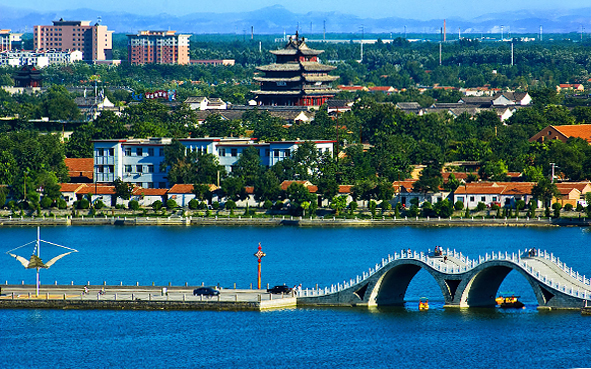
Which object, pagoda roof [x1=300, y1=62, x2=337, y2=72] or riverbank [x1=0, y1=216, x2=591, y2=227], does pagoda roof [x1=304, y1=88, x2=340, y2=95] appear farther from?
riverbank [x1=0, y1=216, x2=591, y2=227]

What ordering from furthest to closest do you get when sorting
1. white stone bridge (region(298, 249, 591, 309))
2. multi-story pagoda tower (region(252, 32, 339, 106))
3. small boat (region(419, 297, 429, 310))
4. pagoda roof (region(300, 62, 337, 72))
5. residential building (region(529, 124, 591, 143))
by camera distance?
1. pagoda roof (region(300, 62, 337, 72))
2. multi-story pagoda tower (region(252, 32, 339, 106))
3. residential building (region(529, 124, 591, 143))
4. small boat (region(419, 297, 429, 310))
5. white stone bridge (region(298, 249, 591, 309))

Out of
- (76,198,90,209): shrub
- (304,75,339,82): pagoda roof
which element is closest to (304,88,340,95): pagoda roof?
(304,75,339,82): pagoda roof

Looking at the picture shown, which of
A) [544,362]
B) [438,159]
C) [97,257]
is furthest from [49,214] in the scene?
[544,362]

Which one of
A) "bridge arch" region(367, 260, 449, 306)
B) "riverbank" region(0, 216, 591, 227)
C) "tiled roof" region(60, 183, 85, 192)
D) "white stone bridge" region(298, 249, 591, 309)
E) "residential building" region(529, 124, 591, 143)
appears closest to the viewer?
"white stone bridge" region(298, 249, 591, 309)

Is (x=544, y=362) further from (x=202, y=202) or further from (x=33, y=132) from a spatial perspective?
(x=33, y=132)

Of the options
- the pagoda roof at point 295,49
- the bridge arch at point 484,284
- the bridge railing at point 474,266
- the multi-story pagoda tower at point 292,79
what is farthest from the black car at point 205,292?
the pagoda roof at point 295,49

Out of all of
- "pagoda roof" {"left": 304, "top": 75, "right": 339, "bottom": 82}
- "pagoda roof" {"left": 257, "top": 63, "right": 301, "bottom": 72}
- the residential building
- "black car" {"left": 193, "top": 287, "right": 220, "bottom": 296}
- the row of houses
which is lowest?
"black car" {"left": 193, "top": 287, "right": 220, "bottom": 296}
